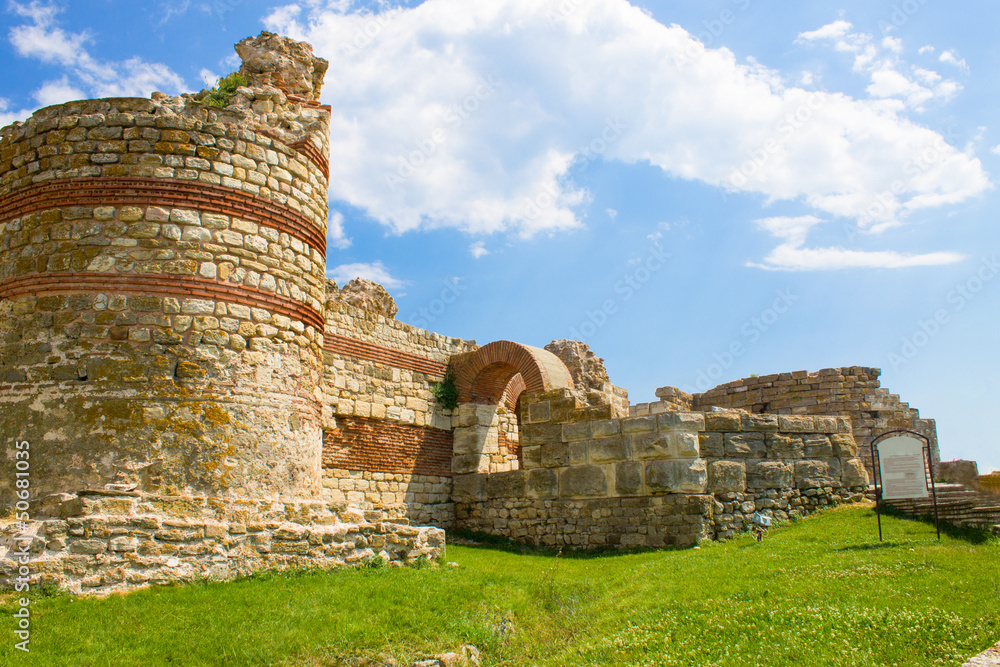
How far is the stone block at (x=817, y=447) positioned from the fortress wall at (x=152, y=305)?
7.59 m

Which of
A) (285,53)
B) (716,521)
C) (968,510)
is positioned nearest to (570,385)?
(716,521)

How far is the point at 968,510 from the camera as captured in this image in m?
8.83

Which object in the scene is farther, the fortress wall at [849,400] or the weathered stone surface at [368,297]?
the fortress wall at [849,400]

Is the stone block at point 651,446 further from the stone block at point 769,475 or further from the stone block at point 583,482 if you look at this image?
the stone block at point 769,475

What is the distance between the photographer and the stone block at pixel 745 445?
10.7 m

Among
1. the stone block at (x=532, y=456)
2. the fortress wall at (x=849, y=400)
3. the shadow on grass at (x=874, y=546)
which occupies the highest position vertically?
the fortress wall at (x=849, y=400)

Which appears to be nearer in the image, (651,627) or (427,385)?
(651,627)

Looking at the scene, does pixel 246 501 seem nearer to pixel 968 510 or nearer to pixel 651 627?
pixel 651 627

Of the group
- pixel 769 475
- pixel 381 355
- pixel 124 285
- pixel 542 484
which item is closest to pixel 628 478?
pixel 542 484

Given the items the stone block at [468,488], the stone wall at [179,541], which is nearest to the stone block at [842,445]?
the stone block at [468,488]

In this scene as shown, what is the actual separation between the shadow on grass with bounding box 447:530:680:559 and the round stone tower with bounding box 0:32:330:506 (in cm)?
426

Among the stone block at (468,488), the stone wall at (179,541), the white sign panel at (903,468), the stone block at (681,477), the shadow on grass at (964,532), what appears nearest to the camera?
the stone wall at (179,541)

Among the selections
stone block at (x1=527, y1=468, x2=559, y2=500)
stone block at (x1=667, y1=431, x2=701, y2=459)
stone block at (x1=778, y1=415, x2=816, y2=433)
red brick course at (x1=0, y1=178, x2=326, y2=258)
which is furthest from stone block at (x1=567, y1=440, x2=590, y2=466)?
red brick course at (x1=0, y1=178, x2=326, y2=258)

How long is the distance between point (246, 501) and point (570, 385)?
7.57 meters
